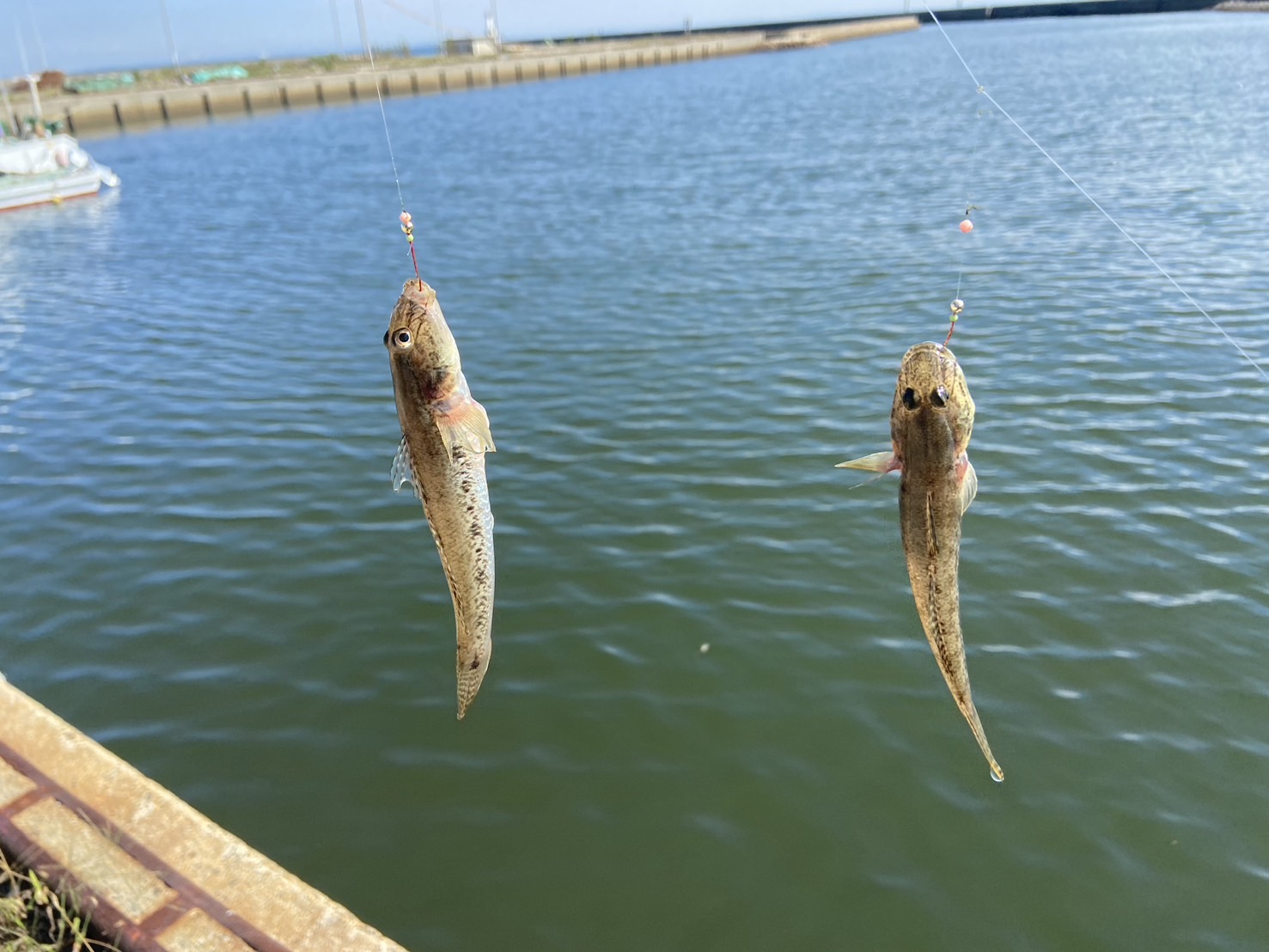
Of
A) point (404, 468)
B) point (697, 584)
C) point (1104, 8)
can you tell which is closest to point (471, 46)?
point (1104, 8)

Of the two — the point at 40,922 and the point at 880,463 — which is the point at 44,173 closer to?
the point at 40,922

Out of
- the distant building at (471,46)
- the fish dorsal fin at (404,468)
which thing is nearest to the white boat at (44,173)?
the fish dorsal fin at (404,468)

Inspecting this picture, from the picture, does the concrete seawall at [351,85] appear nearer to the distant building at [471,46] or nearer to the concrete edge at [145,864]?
the distant building at [471,46]

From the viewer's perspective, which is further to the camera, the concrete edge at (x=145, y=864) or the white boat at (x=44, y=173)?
the white boat at (x=44, y=173)

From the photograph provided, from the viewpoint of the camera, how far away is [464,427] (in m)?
4.09

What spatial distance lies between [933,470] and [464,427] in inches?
77.1

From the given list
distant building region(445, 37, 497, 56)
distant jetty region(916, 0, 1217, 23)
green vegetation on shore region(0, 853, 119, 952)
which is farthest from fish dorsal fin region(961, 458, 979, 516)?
distant jetty region(916, 0, 1217, 23)

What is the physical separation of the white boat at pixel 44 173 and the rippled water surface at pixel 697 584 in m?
15.1

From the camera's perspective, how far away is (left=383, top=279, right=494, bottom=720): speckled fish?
3.89 m

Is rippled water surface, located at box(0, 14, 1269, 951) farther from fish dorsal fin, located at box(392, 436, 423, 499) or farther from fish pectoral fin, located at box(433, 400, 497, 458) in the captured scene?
fish pectoral fin, located at box(433, 400, 497, 458)

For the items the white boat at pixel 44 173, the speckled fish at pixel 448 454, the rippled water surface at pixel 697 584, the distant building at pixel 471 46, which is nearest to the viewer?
the speckled fish at pixel 448 454

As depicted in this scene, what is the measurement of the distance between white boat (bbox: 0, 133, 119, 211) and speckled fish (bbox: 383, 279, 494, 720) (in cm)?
3584

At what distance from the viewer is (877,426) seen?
1138 cm

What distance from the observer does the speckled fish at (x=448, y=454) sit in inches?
153
